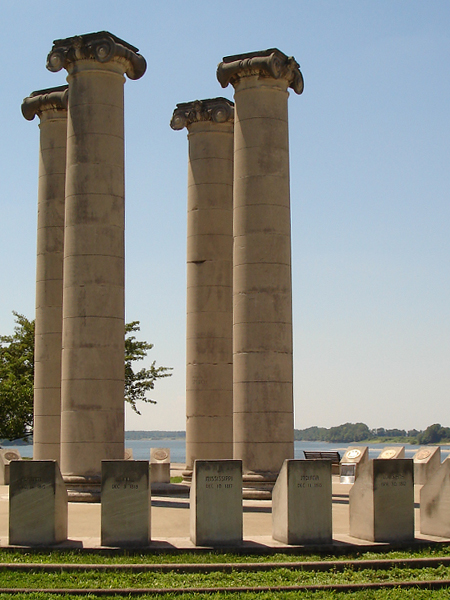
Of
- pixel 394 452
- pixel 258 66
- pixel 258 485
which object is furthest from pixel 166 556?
pixel 394 452

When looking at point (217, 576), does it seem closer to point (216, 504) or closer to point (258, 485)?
point (216, 504)

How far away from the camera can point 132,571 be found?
18156mm

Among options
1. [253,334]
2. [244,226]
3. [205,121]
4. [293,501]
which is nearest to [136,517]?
[293,501]

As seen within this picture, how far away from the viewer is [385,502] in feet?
69.1

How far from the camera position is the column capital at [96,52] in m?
31.8

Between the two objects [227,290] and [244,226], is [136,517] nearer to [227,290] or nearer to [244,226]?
[244,226]

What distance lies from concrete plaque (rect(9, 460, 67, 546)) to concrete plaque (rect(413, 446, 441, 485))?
2194cm

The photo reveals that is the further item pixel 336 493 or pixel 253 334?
pixel 336 493

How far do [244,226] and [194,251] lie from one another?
678 cm

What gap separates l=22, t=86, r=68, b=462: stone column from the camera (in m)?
36.4

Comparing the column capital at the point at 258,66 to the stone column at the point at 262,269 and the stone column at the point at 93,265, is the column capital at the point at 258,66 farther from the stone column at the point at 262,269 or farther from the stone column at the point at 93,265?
the stone column at the point at 93,265

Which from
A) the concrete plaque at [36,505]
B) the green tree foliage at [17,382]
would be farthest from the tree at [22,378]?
the concrete plaque at [36,505]

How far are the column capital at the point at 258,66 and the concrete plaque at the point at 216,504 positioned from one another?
16674 millimetres

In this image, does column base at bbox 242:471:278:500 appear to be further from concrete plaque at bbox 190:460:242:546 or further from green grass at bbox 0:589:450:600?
green grass at bbox 0:589:450:600
